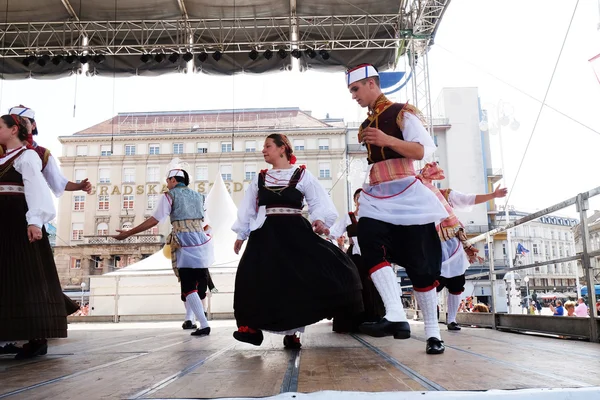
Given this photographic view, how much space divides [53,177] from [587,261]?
346 centimetres

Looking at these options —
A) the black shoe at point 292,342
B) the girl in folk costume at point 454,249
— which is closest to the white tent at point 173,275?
the girl in folk costume at point 454,249

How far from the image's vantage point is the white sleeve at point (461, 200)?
16.2ft

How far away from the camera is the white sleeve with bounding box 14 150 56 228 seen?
10.2 ft

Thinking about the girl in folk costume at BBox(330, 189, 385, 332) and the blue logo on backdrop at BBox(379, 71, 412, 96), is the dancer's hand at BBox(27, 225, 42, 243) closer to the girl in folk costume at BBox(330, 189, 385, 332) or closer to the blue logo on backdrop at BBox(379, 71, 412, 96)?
the girl in folk costume at BBox(330, 189, 385, 332)

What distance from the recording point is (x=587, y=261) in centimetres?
351

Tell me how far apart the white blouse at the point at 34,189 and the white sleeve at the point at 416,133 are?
2.08 m

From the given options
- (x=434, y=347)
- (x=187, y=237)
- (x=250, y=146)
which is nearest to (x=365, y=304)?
(x=187, y=237)

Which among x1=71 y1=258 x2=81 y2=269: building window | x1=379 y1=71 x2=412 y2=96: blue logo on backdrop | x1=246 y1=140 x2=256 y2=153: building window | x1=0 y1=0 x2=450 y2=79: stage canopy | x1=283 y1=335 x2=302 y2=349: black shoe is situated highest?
x1=246 y1=140 x2=256 y2=153: building window

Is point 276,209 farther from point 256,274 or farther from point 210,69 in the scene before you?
point 210,69

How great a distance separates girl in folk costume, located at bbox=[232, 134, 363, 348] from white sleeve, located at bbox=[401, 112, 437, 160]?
0.95 meters

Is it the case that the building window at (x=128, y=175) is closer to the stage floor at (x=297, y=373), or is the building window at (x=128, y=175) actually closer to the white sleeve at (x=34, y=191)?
the white sleeve at (x=34, y=191)

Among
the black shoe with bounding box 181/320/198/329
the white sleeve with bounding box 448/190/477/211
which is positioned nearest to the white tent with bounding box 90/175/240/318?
the black shoe with bounding box 181/320/198/329

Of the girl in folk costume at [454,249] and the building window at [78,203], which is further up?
the building window at [78,203]

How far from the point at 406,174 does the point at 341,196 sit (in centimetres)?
4303
